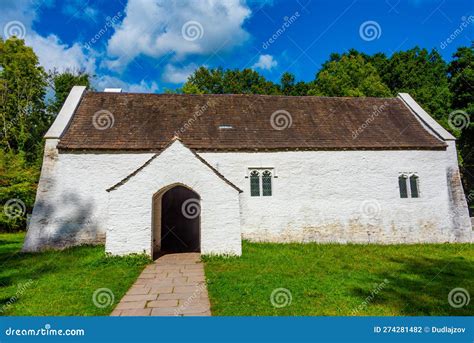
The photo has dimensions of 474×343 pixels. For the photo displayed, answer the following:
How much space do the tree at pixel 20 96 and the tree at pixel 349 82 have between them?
32334 millimetres

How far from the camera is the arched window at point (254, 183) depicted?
580 inches

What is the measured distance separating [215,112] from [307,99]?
654cm

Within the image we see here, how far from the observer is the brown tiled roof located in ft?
48.4

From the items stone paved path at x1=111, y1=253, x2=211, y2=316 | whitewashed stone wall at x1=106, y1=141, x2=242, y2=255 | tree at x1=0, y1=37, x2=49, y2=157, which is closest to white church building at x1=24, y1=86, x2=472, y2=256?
whitewashed stone wall at x1=106, y1=141, x2=242, y2=255

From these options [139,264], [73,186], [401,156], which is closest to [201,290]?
[139,264]

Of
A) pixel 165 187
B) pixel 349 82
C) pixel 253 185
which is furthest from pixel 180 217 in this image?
pixel 349 82

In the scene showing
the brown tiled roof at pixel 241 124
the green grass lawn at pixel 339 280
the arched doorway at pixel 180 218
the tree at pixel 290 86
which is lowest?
the green grass lawn at pixel 339 280

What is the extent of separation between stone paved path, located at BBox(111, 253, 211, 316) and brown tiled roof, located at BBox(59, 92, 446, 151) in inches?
262

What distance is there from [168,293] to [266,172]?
8925mm

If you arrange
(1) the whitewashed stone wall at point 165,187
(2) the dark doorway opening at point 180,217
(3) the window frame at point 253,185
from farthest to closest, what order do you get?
(2) the dark doorway opening at point 180,217 → (3) the window frame at point 253,185 → (1) the whitewashed stone wall at point 165,187

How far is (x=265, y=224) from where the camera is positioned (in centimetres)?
1441

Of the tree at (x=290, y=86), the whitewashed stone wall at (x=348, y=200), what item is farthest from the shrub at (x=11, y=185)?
the tree at (x=290, y=86)

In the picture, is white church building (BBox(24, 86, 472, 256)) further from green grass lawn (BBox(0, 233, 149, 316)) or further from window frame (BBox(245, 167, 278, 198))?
green grass lawn (BBox(0, 233, 149, 316))

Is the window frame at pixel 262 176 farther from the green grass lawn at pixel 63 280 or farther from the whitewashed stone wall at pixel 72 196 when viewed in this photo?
the green grass lawn at pixel 63 280
